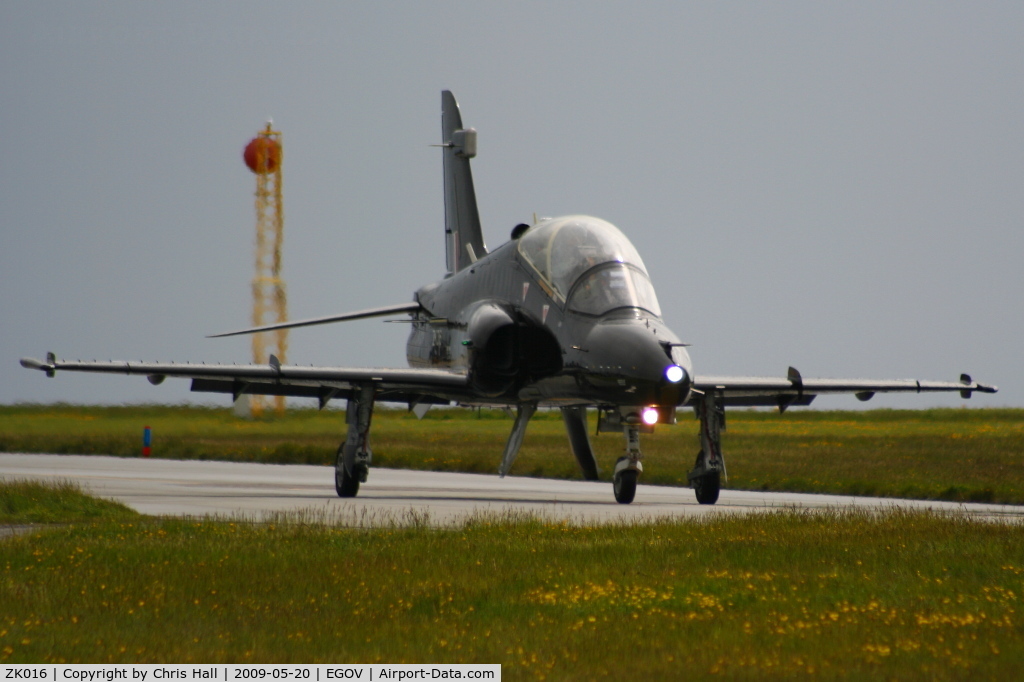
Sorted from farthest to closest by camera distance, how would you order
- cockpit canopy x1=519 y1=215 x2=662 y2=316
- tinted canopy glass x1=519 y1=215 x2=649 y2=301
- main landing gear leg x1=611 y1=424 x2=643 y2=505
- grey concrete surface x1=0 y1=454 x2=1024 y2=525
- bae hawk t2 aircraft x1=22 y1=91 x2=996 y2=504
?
main landing gear leg x1=611 y1=424 x2=643 y2=505 < tinted canopy glass x1=519 y1=215 x2=649 y2=301 < cockpit canopy x1=519 y1=215 x2=662 y2=316 < bae hawk t2 aircraft x1=22 y1=91 x2=996 y2=504 < grey concrete surface x1=0 y1=454 x2=1024 y2=525

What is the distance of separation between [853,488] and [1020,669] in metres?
19.7

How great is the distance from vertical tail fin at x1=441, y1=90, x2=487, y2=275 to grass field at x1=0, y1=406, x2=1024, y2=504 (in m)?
6.63

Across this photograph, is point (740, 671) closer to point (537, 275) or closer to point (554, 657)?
point (554, 657)

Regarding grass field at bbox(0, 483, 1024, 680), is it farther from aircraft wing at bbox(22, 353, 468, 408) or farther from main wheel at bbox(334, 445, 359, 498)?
main wheel at bbox(334, 445, 359, 498)

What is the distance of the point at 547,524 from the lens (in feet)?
50.5

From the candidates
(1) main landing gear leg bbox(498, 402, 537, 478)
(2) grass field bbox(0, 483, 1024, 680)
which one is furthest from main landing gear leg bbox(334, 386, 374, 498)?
(2) grass field bbox(0, 483, 1024, 680)

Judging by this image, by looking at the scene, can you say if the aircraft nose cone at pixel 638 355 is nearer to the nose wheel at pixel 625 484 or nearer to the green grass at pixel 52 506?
the nose wheel at pixel 625 484

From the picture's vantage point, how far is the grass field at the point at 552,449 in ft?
93.8

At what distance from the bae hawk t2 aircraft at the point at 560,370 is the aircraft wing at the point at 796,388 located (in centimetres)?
3

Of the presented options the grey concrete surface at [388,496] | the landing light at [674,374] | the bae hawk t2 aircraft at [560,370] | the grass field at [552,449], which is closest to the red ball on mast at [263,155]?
the grass field at [552,449]

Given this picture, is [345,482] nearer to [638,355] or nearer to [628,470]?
[628,470]

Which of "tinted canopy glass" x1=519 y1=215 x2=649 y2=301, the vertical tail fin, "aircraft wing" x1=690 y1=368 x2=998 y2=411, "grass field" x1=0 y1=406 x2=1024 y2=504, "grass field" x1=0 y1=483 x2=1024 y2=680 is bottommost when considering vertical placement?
"grass field" x1=0 y1=406 x2=1024 y2=504

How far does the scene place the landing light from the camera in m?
18.1

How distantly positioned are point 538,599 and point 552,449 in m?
33.4
